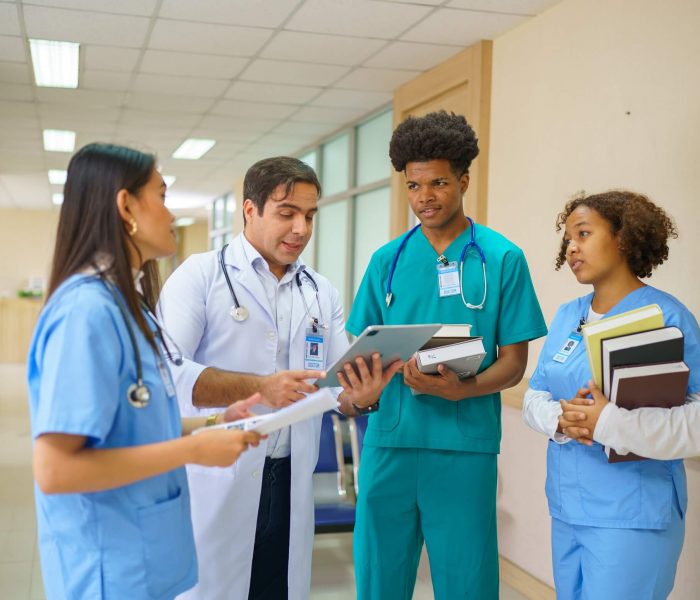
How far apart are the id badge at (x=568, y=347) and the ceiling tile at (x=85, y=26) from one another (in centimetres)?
325

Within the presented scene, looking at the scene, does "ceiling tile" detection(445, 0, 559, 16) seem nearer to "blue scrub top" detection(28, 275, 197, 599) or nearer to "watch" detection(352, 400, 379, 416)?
"watch" detection(352, 400, 379, 416)

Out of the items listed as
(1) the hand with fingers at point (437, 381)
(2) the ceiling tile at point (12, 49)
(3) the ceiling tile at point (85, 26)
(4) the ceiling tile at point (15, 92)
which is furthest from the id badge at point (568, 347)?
(4) the ceiling tile at point (15, 92)

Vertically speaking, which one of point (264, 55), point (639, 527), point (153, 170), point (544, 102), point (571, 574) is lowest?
point (571, 574)

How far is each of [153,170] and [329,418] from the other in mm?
2813

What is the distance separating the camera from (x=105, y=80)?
573 cm

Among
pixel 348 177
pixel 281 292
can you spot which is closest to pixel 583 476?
pixel 281 292

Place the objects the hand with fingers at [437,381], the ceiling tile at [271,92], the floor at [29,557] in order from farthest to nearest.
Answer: the ceiling tile at [271,92]
the floor at [29,557]
the hand with fingers at [437,381]

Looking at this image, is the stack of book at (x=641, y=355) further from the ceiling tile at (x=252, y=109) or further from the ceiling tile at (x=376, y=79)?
the ceiling tile at (x=252, y=109)

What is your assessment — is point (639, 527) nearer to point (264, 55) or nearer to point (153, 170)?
point (153, 170)

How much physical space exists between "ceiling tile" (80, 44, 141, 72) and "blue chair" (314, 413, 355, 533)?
2.72 meters

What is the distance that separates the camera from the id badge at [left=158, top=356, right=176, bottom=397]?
1.41 meters

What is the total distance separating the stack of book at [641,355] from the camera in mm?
1822

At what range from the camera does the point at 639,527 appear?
74.7 inches

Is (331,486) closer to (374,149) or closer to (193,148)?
(374,149)
